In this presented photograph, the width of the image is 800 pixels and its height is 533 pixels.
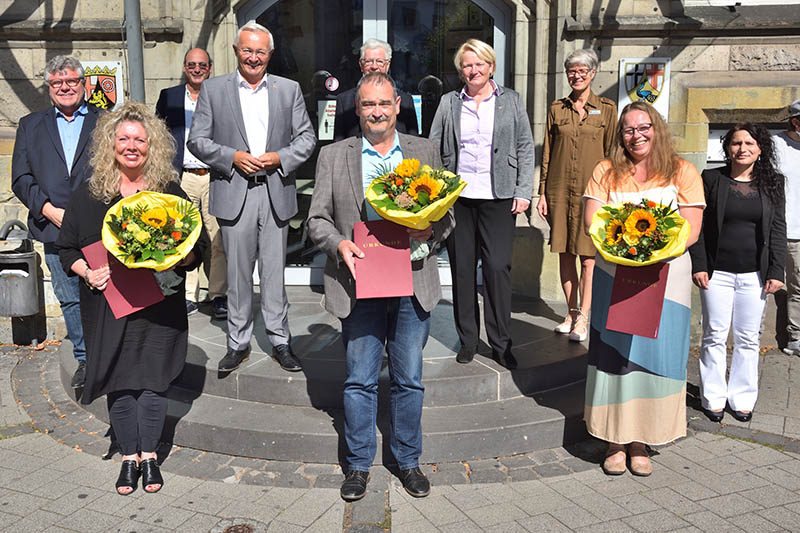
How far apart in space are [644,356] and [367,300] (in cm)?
161

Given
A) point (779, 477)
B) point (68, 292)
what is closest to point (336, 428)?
point (68, 292)

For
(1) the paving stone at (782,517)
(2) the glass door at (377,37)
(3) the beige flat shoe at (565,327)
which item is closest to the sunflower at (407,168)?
(1) the paving stone at (782,517)

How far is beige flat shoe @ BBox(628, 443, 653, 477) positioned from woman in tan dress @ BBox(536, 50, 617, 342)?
147 centimetres

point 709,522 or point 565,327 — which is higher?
point 565,327

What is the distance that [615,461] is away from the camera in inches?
177

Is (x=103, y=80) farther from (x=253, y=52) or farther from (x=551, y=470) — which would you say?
(x=551, y=470)

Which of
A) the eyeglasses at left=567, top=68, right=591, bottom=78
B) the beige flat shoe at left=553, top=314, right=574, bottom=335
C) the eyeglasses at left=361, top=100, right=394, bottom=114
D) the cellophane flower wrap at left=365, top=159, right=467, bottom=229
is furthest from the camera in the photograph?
the beige flat shoe at left=553, top=314, right=574, bottom=335

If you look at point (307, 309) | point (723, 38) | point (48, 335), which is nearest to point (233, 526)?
point (307, 309)

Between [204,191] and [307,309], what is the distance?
137 centimetres

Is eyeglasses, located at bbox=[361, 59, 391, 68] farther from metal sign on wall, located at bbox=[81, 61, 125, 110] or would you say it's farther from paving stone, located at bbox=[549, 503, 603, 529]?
metal sign on wall, located at bbox=[81, 61, 125, 110]

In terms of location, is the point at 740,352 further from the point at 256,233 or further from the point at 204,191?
the point at 204,191

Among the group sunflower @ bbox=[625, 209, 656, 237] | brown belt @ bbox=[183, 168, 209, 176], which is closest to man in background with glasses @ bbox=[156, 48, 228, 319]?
brown belt @ bbox=[183, 168, 209, 176]

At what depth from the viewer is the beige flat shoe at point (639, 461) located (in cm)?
445

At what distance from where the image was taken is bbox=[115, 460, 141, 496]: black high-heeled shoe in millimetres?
4219
